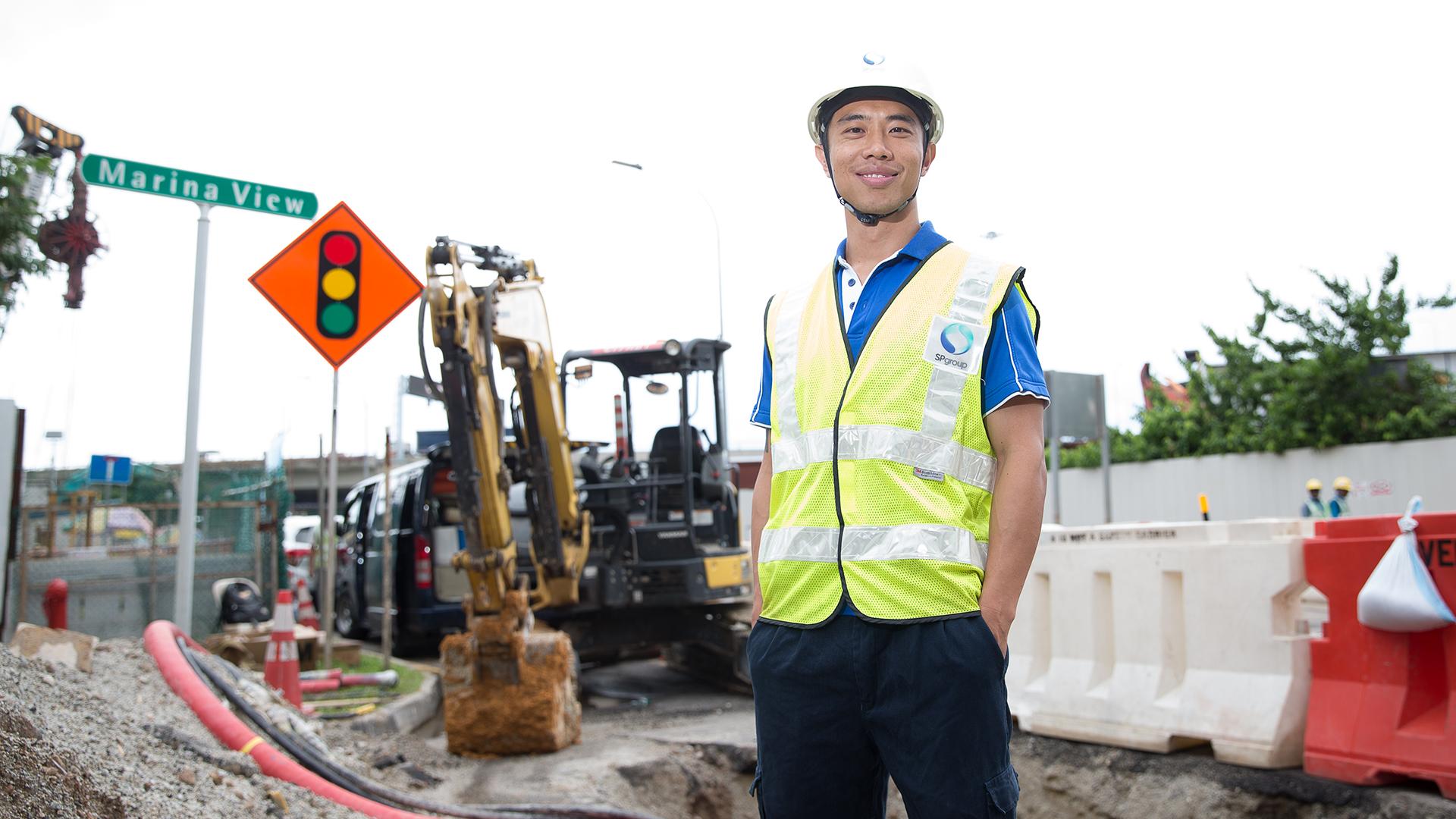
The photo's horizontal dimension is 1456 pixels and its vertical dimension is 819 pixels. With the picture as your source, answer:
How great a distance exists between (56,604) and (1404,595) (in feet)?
22.6

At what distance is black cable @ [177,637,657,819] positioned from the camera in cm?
514

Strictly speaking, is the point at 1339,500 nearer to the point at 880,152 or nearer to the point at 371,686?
the point at 371,686

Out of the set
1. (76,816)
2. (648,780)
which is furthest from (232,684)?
(76,816)

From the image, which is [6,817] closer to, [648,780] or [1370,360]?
[648,780]

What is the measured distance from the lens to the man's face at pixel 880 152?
2.41 m

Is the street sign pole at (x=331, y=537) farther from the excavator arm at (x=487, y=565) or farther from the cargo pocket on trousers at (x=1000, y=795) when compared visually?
the cargo pocket on trousers at (x=1000, y=795)

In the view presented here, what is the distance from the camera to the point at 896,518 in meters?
2.15

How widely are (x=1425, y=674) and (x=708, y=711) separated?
20.9 ft

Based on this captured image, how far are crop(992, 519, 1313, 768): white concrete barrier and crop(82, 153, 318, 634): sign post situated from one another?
4.84 metres

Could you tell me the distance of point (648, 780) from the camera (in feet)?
23.7

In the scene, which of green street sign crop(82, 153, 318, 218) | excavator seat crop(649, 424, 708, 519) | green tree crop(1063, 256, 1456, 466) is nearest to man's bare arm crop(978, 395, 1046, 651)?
green street sign crop(82, 153, 318, 218)

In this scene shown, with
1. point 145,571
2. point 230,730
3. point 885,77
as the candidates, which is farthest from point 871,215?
point 145,571

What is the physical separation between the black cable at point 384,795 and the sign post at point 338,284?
248cm

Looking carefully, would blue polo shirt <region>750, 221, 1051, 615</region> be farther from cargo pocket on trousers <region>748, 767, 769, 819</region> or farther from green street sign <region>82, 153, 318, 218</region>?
green street sign <region>82, 153, 318, 218</region>
